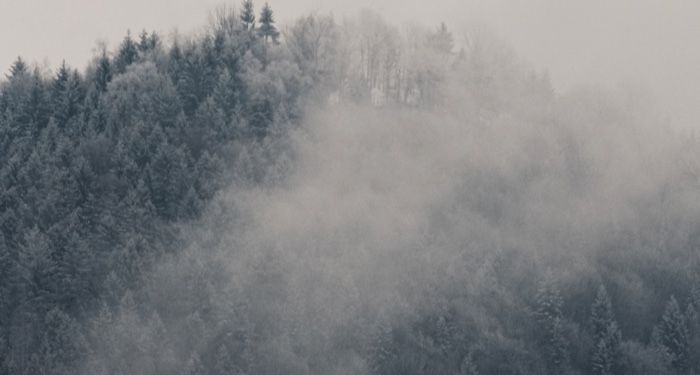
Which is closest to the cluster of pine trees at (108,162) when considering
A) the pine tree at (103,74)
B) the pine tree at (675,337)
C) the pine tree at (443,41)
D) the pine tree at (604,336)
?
the pine tree at (103,74)

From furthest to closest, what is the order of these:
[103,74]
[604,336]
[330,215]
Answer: [103,74], [330,215], [604,336]

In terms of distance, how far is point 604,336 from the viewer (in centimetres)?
8744

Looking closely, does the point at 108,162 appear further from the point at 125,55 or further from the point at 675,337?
the point at 675,337

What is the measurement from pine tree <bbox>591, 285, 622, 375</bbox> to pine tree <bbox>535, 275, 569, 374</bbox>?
11.1ft

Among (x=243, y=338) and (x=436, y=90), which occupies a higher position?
(x=436, y=90)

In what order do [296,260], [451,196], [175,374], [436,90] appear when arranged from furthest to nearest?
[436,90] → [451,196] → [296,260] → [175,374]

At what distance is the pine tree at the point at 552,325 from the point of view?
86.1 m

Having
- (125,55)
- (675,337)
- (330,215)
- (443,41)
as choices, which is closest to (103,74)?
(125,55)

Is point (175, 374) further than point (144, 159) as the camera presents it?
No

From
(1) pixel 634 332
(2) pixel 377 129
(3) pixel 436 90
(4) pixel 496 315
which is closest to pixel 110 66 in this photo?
(2) pixel 377 129

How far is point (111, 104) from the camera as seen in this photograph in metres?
102

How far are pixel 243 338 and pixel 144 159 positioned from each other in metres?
27.2

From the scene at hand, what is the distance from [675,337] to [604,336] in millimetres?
8651

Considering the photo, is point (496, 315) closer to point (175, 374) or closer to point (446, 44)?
point (175, 374)
